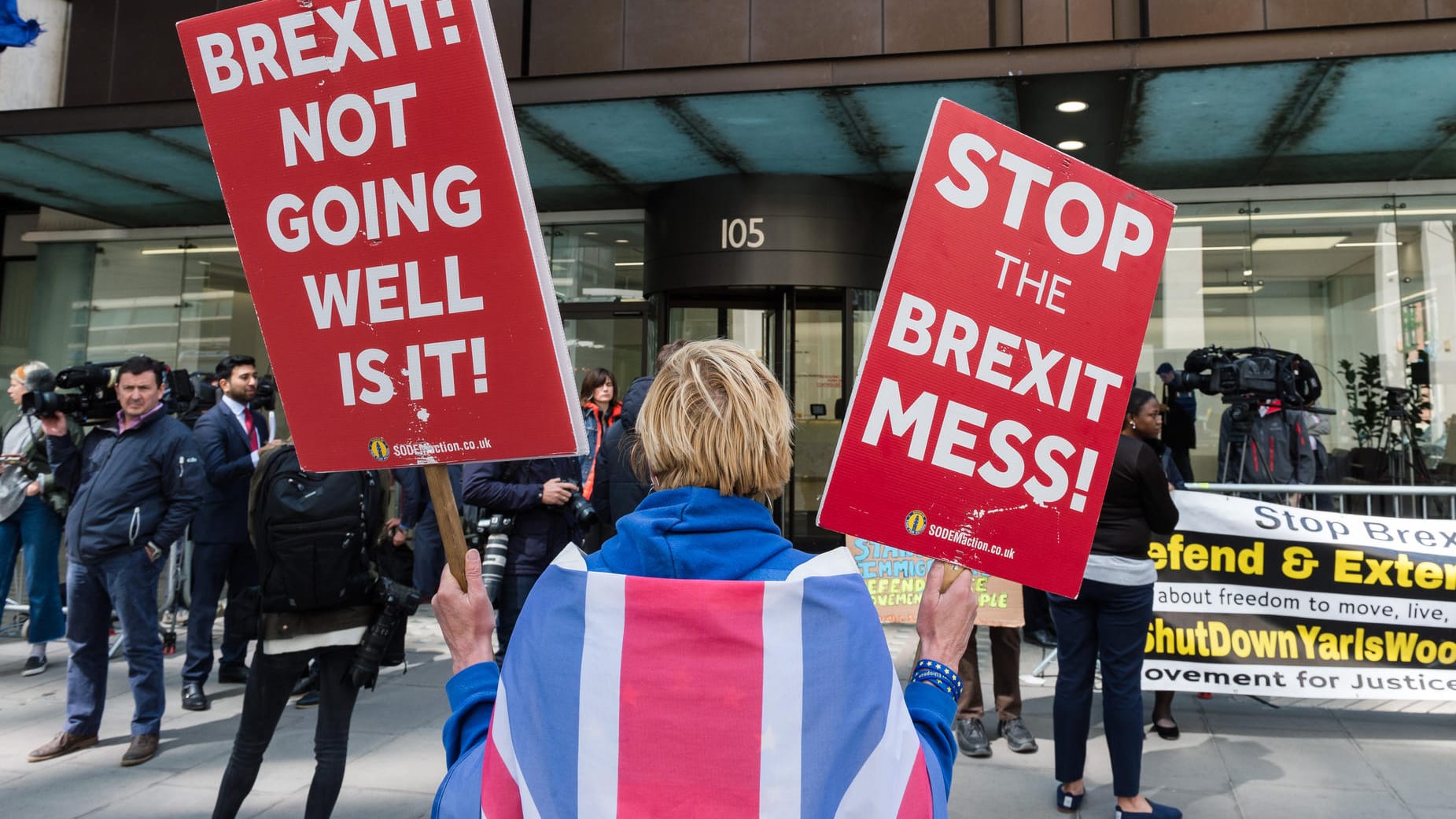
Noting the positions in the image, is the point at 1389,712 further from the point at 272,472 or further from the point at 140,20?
the point at 140,20

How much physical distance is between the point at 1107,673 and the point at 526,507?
2699 millimetres

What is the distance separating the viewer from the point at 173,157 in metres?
10.2

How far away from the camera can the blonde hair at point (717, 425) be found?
1517mm

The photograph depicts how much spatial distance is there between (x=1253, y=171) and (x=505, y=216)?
34.0 feet

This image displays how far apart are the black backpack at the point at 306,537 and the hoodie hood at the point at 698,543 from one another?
102 inches

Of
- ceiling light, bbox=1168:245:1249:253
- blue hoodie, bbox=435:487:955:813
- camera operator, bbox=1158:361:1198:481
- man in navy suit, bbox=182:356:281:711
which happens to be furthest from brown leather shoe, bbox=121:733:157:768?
ceiling light, bbox=1168:245:1249:253

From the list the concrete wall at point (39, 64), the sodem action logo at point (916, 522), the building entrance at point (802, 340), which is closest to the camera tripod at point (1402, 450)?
the building entrance at point (802, 340)

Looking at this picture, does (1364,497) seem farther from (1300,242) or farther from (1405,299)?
(1300,242)

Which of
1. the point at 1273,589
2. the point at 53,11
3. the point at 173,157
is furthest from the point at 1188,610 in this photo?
the point at 53,11

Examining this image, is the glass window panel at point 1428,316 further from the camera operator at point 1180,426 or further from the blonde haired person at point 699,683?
the blonde haired person at point 699,683

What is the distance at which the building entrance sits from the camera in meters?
10.7

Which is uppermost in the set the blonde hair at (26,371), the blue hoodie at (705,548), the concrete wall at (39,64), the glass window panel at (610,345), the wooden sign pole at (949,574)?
the concrete wall at (39,64)

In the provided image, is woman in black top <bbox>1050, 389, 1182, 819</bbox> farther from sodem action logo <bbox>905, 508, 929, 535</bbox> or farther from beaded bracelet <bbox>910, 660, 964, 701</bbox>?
beaded bracelet <bbox>910, 660, 964, 701</bbox>

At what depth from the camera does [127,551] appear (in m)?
5.05
